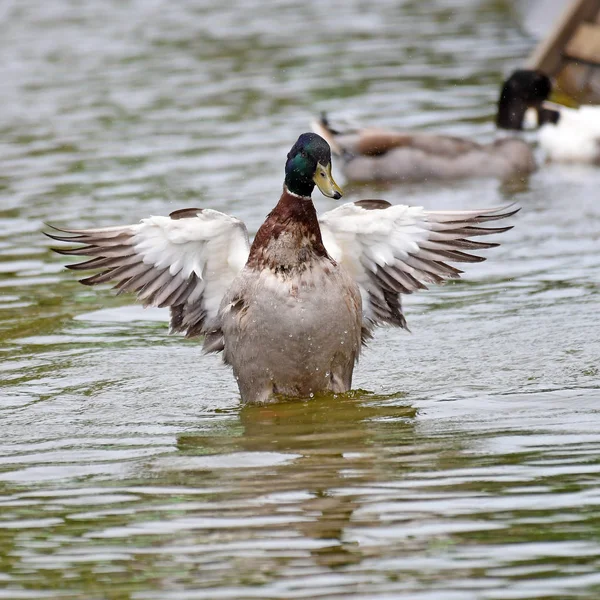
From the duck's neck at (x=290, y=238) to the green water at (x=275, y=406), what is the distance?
2.49 feet

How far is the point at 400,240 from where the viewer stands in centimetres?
752

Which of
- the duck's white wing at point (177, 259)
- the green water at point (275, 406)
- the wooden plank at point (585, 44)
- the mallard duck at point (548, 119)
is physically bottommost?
the green water at point (275, 406)

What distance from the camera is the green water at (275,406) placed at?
185 inches

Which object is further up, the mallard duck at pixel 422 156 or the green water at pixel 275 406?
the mallard duck at pixel 422 156

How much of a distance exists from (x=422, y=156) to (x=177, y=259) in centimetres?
569

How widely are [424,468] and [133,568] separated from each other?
1491 millimetres

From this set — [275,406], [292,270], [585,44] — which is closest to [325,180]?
[292,270]

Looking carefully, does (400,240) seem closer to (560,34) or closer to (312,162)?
(312,162)

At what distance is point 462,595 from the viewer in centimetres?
432

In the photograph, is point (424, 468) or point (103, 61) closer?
point (424, 468)

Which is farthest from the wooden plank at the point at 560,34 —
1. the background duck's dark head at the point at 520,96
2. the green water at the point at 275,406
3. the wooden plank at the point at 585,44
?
the background duck's dark head at the point at 520,96

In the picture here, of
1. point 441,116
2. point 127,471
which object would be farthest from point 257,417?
point 441,116

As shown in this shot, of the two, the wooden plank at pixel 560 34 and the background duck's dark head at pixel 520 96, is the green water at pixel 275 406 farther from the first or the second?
the wooden plank at pixel 560 34

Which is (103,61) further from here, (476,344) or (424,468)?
(424,468)
